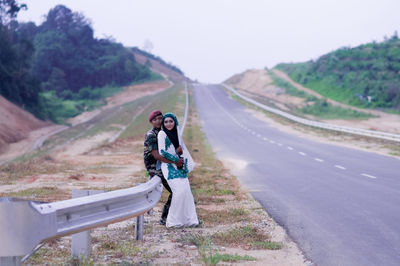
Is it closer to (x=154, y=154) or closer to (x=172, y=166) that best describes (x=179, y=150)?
(x=172, y=166)

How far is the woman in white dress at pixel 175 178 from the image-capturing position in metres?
7.96

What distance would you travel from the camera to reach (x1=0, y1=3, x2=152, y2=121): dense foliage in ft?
176

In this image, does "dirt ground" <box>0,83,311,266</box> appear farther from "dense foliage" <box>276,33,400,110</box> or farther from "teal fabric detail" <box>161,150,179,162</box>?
"dense foliage" <box>276,33,400,110</box>

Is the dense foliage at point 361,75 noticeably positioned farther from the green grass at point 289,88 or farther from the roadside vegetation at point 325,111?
the roadside vegetation at point 325,111

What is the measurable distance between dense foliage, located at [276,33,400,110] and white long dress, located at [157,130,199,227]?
167ft

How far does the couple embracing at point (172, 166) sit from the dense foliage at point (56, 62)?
4646 cm

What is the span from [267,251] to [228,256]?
0.78m

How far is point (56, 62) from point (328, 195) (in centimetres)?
8370

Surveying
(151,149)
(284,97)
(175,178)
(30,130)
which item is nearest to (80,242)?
(175,178)

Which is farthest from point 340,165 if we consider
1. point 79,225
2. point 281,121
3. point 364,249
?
point 281,121

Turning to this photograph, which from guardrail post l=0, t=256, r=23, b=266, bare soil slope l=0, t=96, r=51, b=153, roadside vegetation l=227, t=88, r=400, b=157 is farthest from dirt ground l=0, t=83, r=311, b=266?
bare soil slope l=0, t=96, r=51, b=153

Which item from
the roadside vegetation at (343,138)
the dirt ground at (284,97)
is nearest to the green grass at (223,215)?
the roadside vegetation at (343,138)

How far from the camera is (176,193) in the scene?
8.00 metres

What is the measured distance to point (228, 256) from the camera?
6.06 metres
